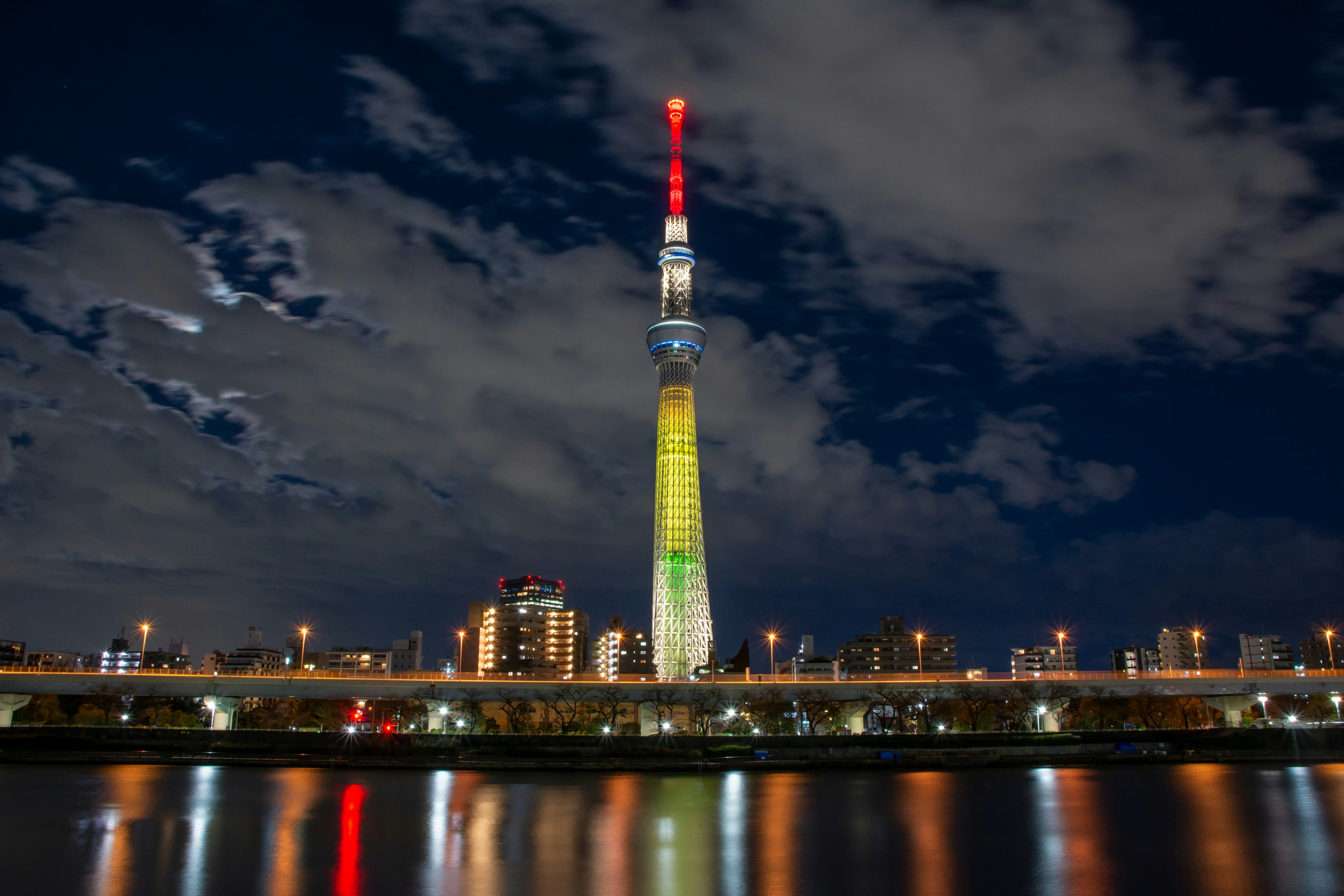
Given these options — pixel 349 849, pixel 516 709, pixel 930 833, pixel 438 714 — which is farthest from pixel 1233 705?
pixel 349 849

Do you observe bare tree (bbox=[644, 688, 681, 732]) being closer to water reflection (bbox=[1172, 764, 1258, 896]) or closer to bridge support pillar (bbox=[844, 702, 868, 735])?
bridge support pillar (bbox=[844, 702, 868, 735])

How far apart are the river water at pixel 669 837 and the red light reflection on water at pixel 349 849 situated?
16 centimetres

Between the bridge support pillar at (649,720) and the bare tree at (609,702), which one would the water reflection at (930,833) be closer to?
the bridge support pillar at (649,720)

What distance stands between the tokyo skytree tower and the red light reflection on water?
3720 inches

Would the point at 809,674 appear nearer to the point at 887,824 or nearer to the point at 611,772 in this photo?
the point at 611,772

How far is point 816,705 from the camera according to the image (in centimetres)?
8862

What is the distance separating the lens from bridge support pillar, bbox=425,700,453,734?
283ft

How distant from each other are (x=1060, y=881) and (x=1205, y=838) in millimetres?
11681

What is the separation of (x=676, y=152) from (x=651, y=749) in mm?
107527

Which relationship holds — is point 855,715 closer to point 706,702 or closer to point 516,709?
point 706,702

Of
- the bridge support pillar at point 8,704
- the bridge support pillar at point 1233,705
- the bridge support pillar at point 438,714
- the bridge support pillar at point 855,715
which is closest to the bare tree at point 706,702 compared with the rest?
the bridge support pillar at point 855,715

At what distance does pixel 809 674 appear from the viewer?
182 meters

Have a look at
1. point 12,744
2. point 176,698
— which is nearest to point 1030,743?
point 12,744

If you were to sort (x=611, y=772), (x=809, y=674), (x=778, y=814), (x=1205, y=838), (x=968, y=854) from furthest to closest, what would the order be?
(x=809, y=674) < (x=611, y=772) < (x=778, y=814) < (x=1205, y=838) < (x=968, y=854)
